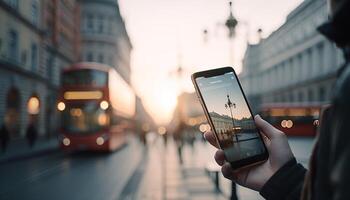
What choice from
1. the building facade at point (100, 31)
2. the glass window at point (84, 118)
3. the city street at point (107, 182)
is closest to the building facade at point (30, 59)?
the glass window at point (84, 118)

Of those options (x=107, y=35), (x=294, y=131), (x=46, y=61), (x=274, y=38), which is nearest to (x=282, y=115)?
(x=294, y=131)

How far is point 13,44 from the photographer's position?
2692 centimetres

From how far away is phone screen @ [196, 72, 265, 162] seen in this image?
2008 millimetres

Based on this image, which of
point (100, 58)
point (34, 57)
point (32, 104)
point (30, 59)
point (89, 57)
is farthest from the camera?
point (100, 58)

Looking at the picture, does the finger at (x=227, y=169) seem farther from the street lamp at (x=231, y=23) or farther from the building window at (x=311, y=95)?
the building window at (x=311, y=95)

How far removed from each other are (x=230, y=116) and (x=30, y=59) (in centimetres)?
3066

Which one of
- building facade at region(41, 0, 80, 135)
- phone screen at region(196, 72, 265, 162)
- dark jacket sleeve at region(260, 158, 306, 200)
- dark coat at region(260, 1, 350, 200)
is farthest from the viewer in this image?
building facade at region(41, 0, 80, 135)

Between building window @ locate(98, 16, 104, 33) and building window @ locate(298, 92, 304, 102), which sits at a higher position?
building window @ locate(98, 16, 104, 33)

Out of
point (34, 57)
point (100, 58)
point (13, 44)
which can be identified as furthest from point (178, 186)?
point (100, 58)

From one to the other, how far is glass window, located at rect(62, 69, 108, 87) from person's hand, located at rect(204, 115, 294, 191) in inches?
753

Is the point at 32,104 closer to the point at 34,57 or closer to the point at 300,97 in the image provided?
the point at 34,57

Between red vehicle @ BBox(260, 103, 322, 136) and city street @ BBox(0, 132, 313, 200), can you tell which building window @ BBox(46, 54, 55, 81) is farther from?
city street @ BBox(0, 132, 313, 200)

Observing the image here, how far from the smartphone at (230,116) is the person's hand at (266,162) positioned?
36mm

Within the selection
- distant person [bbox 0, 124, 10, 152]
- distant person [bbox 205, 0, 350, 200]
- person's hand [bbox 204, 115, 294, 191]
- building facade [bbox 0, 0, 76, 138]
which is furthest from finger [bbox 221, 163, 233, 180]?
distant person [bbox 0, 124, 10, 152]
